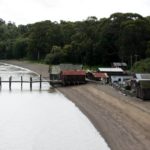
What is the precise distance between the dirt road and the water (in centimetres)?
88

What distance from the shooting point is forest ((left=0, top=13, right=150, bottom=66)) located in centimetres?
9931

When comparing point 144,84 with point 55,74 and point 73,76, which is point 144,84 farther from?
point 55,74

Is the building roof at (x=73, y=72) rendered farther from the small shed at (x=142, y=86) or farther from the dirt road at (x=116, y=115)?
the small shed at (x=142, y=86)

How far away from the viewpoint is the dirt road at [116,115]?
34.0 metres

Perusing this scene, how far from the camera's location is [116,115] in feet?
145

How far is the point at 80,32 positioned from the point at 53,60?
37.7 feet

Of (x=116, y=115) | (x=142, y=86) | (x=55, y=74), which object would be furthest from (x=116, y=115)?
(x=55, y=74)

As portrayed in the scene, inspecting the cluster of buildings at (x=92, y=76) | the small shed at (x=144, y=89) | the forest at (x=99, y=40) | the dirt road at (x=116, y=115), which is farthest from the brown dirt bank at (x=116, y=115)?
the forest at (x=99, y=40)

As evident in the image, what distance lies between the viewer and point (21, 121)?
4503cm

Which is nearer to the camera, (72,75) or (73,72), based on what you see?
(72,75)

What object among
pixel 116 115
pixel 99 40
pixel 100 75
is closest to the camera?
pixel 116 115

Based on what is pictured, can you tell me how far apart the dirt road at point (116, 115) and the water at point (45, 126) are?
88 cm

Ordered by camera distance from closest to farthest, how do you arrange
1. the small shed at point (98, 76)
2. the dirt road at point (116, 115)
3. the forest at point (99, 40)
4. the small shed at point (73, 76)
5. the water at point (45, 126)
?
the dirt road at point (116, 115)
the water at point (45, 126)
the small shed at point (98, 76)
the small shed at point (73, 76)
the forest at point (99, 40)

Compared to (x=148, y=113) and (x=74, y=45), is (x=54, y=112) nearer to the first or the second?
(x=148, y=113)
